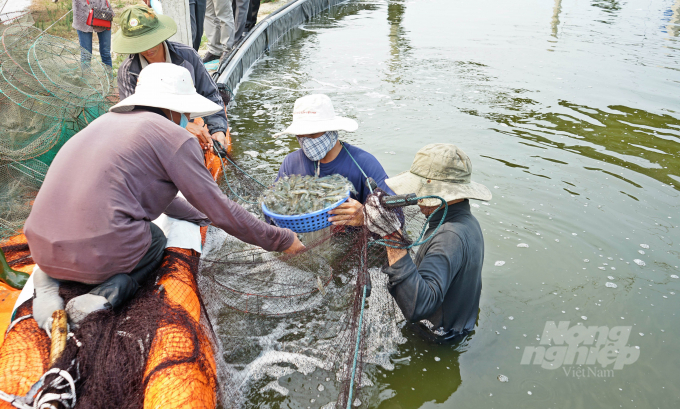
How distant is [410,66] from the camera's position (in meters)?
11.3

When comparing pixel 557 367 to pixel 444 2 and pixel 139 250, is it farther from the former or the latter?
pixel 444 2

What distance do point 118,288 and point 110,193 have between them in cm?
53

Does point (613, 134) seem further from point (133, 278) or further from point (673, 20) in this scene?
point (673, 20)

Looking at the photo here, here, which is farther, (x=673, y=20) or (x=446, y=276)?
(x=673, y=20)

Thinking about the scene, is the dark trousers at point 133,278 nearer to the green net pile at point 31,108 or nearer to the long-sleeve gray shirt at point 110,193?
the long-sleeve gray shirt at point 110,193

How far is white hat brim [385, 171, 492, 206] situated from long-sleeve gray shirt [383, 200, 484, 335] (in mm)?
130

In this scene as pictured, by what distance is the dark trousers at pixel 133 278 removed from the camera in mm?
2422

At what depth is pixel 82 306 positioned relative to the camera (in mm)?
2291

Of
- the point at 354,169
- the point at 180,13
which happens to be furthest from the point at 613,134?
the point at 180,13

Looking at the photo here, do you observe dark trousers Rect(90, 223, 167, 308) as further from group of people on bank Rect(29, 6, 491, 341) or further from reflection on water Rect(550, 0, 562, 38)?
reflection on water Rect(550, 0, 562, 38)

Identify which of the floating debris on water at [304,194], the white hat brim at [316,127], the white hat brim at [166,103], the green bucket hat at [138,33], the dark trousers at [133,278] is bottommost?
the dark trousers at [133,278]

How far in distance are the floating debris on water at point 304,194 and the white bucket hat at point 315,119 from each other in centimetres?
37

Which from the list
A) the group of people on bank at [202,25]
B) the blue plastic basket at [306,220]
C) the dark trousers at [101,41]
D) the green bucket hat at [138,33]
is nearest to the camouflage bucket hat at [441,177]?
the blue plastic basket at [306,220]

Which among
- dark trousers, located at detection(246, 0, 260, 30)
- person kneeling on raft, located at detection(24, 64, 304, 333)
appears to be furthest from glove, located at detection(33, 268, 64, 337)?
dark trousers, located at detection(246, 0, 260, 30)
